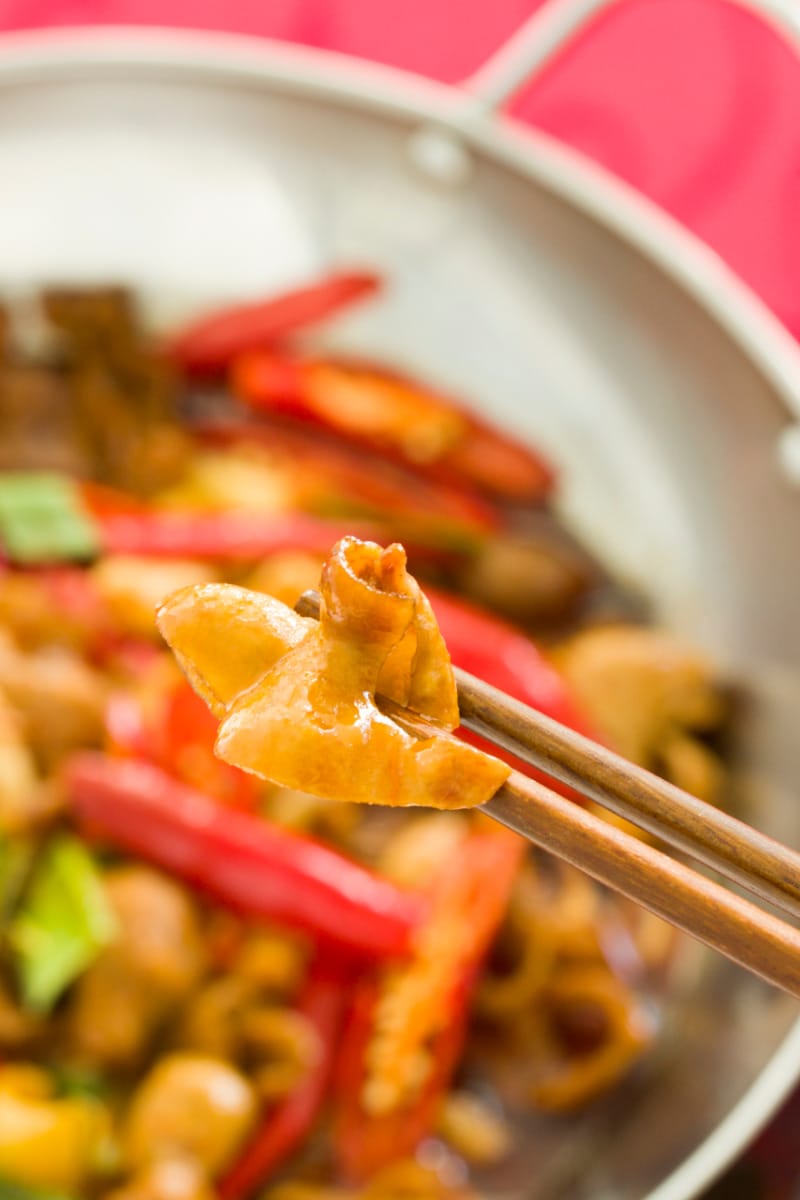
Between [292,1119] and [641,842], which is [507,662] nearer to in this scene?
[292,1119]

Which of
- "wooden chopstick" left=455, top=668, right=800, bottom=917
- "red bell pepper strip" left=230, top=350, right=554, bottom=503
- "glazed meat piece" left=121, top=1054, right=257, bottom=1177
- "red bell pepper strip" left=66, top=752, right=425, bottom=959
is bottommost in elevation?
"glazed meat piece" left=121, top=1054, right=257, bottom=1177

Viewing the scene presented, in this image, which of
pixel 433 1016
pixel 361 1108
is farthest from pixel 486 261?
pixel 361 1108

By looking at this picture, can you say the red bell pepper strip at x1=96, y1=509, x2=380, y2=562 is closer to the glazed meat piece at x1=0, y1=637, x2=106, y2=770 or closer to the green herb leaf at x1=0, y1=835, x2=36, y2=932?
the glazed meat piece at x1=0, y1=637, x2=106, y2=770

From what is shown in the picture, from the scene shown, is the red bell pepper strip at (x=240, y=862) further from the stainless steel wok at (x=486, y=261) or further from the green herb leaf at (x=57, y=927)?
the stainless steel wok at (x=486, y=261)

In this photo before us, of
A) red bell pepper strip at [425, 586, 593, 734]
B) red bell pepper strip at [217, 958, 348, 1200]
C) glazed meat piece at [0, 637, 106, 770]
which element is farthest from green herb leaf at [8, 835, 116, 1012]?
red bell pepper strip at [425, 586, 593, 734]

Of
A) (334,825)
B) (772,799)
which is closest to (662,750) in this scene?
(772,799)

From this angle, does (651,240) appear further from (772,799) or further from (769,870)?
(769,870)

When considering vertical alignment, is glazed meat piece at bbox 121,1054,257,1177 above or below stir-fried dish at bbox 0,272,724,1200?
below
